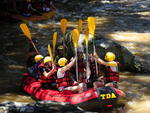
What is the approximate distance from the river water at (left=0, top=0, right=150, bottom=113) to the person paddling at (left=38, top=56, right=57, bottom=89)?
50 centimetres

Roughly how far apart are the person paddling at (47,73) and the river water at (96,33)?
19.8 inches

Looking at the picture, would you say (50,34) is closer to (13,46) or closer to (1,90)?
(13,46)

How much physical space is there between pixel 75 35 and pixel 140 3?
53.8 ft

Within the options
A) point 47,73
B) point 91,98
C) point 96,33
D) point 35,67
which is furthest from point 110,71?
point 96,33

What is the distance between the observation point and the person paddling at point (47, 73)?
7.17 meters

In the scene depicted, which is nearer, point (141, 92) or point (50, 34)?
point (141, 92)

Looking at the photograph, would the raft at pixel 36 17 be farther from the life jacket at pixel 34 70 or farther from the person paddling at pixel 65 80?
the person paddling at pixel 65 80

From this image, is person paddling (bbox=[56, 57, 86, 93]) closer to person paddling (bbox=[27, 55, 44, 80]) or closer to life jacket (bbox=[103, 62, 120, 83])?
life jacket (bbox=[103, 62, 120, 83])

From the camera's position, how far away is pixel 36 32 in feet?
47.7

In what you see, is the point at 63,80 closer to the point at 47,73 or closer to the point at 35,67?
the point at 47,73

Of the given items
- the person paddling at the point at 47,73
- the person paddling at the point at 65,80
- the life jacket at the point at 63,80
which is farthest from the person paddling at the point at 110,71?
the person paddling at the point at 47,73

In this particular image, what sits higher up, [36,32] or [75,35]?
[75,35]

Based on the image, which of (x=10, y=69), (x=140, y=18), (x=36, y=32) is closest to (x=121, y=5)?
(x=140, y=18)

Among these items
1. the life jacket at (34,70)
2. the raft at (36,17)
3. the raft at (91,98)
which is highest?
the raft at (36,17)
